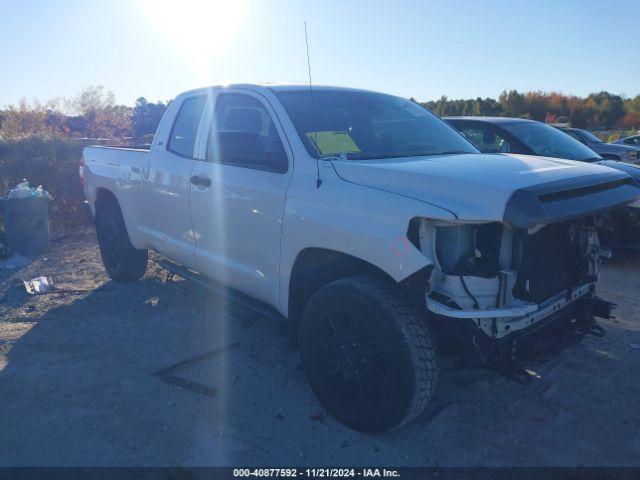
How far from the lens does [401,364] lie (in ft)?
9.54

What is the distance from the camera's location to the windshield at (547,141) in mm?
7129

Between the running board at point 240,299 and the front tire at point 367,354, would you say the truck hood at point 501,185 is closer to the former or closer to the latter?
the front tire at point 367,354

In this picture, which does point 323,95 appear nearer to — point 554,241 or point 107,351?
point 554,241

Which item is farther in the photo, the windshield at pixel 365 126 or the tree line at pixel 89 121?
the tree line at pixel 89 121

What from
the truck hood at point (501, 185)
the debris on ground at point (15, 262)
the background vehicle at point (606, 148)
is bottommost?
the debris on ground at point (15, 262)

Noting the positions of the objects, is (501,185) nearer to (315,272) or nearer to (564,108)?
(315,272)

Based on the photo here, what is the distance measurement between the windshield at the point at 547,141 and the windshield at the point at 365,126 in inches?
118

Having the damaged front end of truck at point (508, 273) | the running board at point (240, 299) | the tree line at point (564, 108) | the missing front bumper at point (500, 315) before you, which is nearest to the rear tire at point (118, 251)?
the running board at point (240, 299)

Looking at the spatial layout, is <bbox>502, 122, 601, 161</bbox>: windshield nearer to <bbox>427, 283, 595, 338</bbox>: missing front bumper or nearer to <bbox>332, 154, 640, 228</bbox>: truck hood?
<bbox>332, 154, 640, 228</bbox>: truck hood

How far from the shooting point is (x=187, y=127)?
485cm

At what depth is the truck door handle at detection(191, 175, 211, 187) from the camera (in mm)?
4245

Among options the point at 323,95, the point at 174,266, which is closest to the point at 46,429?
the point at 174,266

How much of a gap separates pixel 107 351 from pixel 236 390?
4.38ft

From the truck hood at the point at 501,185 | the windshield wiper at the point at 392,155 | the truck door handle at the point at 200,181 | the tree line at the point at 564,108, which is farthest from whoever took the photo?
the tree line at the point at 564,108
